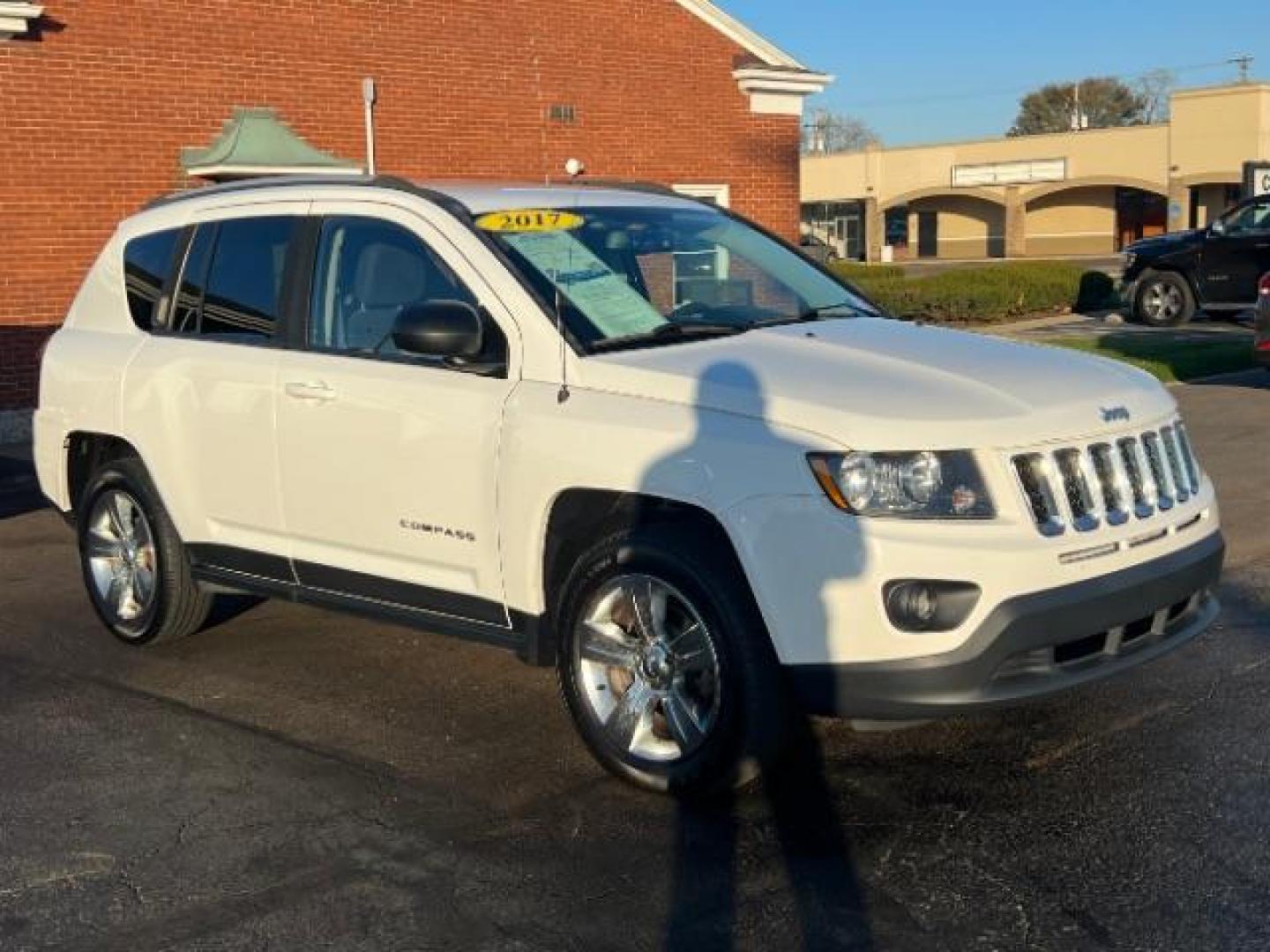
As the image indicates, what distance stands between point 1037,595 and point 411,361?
2.28 m

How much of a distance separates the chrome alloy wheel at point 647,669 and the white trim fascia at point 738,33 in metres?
15.2

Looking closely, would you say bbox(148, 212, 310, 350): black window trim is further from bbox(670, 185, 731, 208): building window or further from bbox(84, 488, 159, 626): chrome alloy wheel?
bbox(670, 185, 731, 208): building window

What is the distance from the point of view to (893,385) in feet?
14.8

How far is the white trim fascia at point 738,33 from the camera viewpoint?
61.2ft

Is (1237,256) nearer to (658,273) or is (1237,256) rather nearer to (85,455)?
(658,273)

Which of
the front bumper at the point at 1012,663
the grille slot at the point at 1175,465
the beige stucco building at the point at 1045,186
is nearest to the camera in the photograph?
the front bumper at the point at 1012,663

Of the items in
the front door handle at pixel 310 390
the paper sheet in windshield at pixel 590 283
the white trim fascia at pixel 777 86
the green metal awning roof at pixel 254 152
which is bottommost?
the front door handle at pixel 310 390

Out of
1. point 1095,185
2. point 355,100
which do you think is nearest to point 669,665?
point 355,100

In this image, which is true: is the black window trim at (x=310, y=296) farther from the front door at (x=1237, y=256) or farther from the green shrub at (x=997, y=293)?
the front door at (x=1237, y=256)

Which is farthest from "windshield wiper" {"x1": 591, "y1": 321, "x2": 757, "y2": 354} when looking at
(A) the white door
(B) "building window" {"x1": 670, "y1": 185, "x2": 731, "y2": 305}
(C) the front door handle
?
(C) the front door handle

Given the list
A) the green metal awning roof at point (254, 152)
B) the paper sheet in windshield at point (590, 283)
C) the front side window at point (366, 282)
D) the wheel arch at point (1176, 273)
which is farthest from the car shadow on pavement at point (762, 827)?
the wheel arch at point (1176, 273)

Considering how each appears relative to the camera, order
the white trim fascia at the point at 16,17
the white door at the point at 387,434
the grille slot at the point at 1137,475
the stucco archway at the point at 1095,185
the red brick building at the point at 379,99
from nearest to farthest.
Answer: the grille slot at the point at 1137,475 → the white door at the point at 387,434 → the white trim fascia at the point at 16,17 → the red brick building at the point at 379,99 → the stucco archway at the point at 1095,185

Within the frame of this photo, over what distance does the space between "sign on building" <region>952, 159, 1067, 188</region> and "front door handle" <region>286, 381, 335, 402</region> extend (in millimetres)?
59229

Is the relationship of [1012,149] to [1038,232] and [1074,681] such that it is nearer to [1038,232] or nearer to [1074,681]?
[1038,232]
